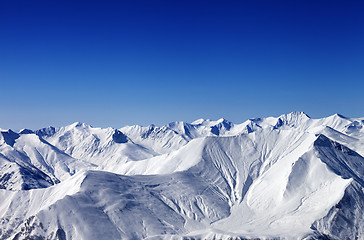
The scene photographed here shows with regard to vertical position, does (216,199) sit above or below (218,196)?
below

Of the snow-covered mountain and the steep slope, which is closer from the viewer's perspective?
the snow-covered mountain

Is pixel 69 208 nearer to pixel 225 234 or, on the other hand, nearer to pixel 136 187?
pixel 136 187

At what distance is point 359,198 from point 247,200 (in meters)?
43.5

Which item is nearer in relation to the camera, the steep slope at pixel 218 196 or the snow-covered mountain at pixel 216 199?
the snow-covered mountain at pixel 216 199

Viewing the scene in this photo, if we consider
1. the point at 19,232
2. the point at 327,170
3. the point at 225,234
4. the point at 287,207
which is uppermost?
the point at 327,170

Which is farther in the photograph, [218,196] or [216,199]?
[218,196]

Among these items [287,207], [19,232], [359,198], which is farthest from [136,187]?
[359,198]

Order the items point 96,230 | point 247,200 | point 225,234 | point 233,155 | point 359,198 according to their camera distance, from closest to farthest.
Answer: point 225,234 < point 96,230 < point 359,198 < point 247,200 < point 233,155

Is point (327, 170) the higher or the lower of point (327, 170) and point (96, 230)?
the higher

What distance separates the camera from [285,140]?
193m

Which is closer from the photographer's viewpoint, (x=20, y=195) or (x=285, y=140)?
(x=20, y=195)

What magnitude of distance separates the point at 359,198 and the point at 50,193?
119 metres

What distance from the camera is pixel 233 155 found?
614 ft

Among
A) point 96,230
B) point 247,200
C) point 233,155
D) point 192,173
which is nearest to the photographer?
point 96,230
